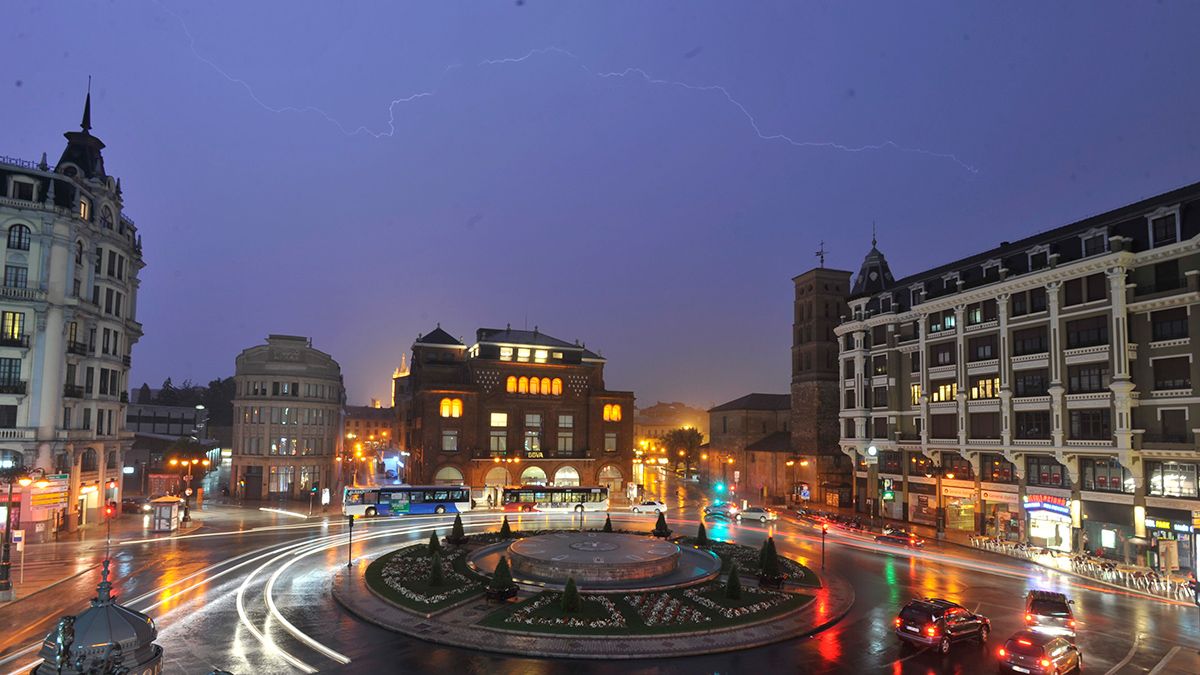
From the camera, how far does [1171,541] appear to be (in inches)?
1626

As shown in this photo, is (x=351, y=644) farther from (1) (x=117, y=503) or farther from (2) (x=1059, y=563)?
(1) (x=117, y=503)

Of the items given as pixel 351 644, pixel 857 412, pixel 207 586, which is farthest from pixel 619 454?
pixel 351 644

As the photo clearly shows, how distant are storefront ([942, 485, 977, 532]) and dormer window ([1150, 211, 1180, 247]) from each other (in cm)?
2336

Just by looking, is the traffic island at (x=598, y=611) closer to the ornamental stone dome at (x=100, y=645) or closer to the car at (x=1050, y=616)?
the car at (x=1050, y=616)

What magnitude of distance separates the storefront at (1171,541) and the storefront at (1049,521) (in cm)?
537

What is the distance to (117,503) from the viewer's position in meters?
60.8

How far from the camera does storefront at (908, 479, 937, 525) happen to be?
6075 cm

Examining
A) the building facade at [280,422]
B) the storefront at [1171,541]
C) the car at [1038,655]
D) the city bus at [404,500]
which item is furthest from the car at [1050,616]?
the building facade at [280,422]

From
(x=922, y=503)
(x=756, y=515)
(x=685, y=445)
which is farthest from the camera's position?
(x=685, y=445)

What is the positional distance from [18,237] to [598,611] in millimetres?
48451

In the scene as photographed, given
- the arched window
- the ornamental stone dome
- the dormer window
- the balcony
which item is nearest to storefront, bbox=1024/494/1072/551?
the dormer window

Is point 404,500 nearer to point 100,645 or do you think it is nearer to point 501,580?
point 501,580

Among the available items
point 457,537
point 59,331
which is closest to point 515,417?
point 457,537

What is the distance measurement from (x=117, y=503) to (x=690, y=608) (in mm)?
54427
